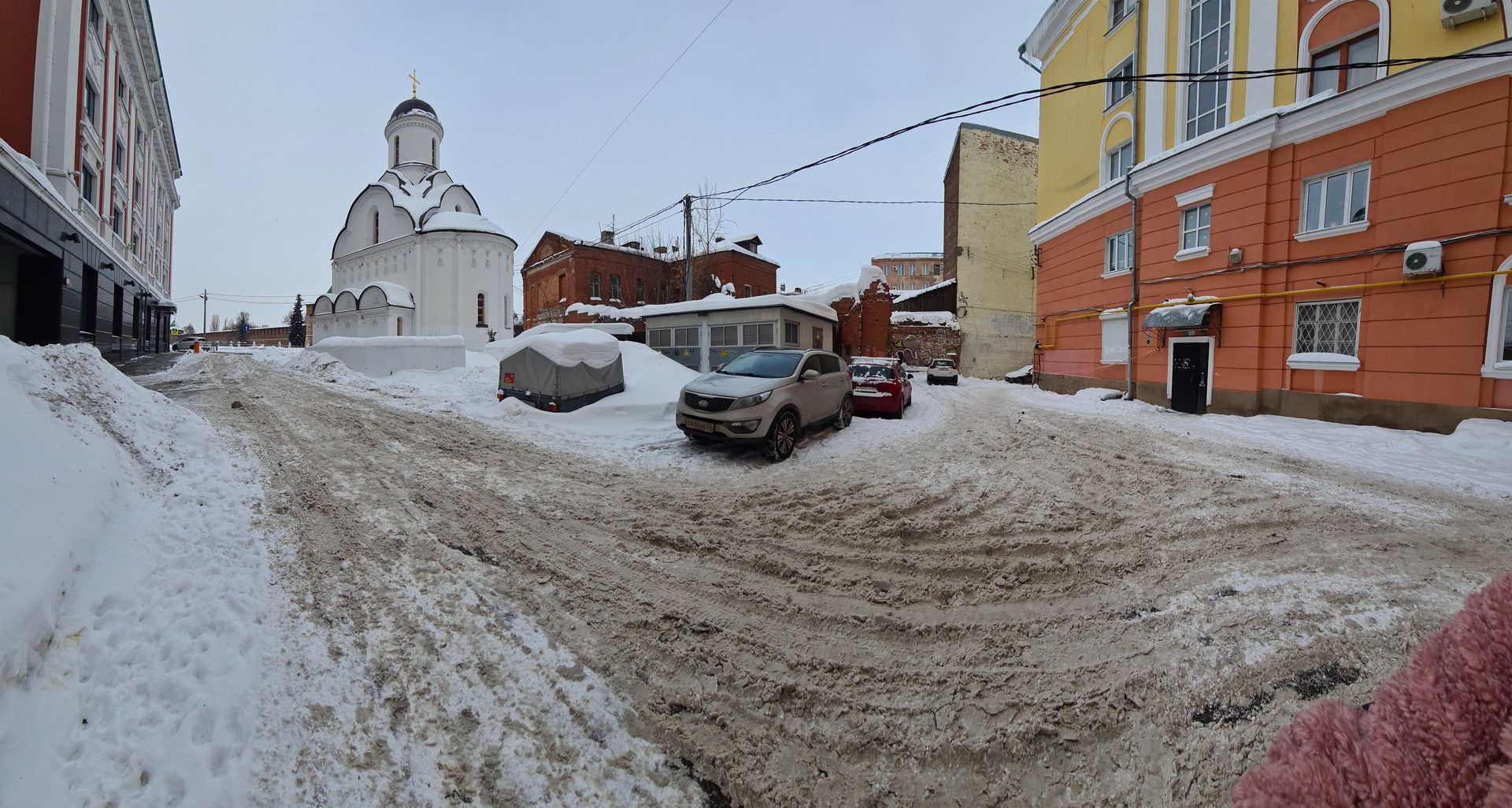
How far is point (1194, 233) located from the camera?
1366 cm

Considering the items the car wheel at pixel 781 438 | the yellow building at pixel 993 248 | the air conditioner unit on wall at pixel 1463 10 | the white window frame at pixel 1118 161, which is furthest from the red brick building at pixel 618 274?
the air conditioner unit on wall at pixel 1463 10

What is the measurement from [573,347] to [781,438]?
19.6 ft

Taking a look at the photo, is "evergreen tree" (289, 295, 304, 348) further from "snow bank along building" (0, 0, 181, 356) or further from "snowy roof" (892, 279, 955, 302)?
"snowy roof" (892, 279, 955, 302)

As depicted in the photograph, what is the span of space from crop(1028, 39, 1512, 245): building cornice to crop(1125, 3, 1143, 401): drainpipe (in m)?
0.30

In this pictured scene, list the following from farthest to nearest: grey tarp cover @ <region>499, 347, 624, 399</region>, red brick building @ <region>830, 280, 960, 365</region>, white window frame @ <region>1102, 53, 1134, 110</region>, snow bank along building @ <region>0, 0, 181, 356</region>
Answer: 1. red brick building @ <region>830, 280, 960, 365</region>
2. white window frame @ <region>1102, 53, 1134, 110</region>
3. snow bank along building @ <region>0, 0, 181, 356</region>
4. grey tarp cover @ <region>499, 347, 624, 399</region>

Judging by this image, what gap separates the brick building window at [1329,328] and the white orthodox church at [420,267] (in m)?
39.3

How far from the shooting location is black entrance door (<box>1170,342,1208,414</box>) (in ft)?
43.6

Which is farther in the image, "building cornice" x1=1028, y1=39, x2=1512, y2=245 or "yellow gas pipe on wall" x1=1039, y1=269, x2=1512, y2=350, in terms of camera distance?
"building cornice" x1=1028, y1=39, x2=1512, y2=245

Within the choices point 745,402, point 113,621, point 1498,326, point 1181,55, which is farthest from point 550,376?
point 1181,55

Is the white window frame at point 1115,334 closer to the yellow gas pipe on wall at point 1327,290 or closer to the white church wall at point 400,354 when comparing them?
the yellow gas pipe on wall at point 1327,290

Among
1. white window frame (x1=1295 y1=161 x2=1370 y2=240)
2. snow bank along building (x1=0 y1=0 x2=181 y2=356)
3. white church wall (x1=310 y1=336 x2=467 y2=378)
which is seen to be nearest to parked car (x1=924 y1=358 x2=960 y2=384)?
white window frame (x1=1295 y1=161 x2=1370 y2=240)

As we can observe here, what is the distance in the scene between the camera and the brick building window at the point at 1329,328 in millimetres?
10891

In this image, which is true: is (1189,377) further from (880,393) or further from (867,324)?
(867,324)

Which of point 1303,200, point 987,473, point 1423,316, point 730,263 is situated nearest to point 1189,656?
point 987,473
